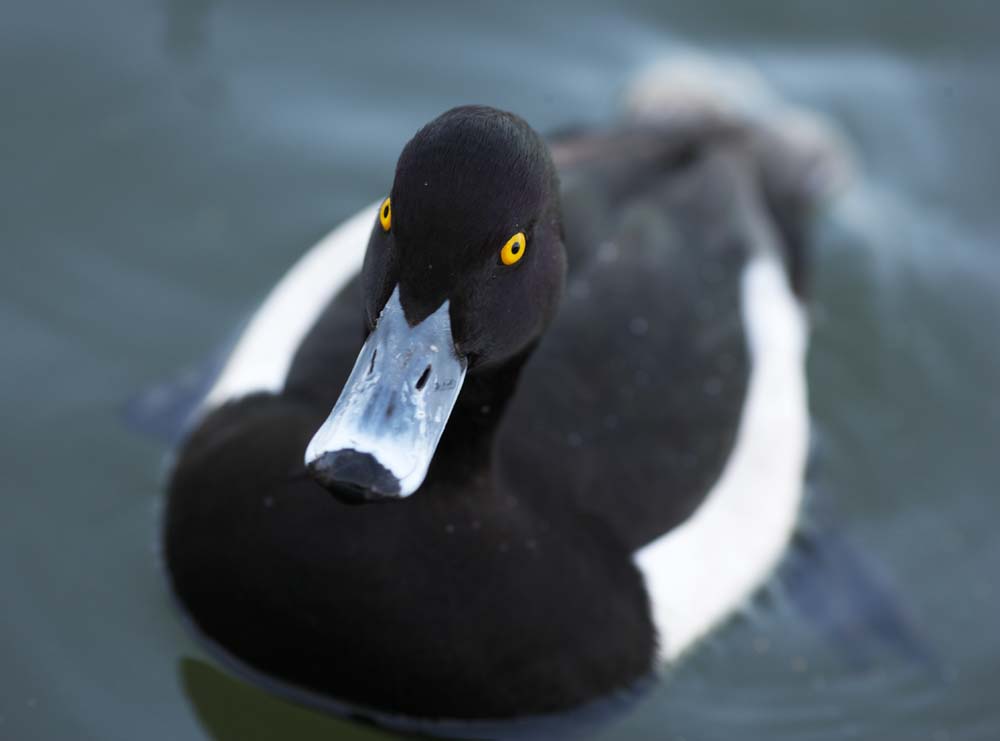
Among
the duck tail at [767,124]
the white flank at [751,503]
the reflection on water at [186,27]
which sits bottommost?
the white flank at [751,503]

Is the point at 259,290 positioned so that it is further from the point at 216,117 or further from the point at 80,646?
the point at 80,646

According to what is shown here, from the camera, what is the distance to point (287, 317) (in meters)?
4.14

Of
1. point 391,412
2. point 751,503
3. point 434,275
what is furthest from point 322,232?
point 391,412

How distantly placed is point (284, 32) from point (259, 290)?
132 cm

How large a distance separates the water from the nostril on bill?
3.79 feet

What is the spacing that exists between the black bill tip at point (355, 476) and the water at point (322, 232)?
1139 mm

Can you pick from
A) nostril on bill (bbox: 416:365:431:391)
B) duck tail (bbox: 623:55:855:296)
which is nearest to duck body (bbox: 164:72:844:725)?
nostril on bill (bbox: 416:365:431:391)

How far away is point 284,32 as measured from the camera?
5.72 meters

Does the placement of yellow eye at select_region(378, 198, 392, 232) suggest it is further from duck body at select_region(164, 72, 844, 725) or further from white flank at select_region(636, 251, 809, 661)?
white flank at select_region(636, 251, 809, 661)

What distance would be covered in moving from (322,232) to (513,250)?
7.41ft

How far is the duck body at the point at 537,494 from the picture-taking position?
3.36 m

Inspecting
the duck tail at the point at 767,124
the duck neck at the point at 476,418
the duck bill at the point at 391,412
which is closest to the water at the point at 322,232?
the duck tail at the point at 767,124

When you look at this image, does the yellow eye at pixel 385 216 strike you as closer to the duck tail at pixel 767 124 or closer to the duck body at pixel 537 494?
the duck body at pixel 537 494

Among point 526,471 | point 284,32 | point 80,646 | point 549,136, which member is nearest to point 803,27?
point 549,136
